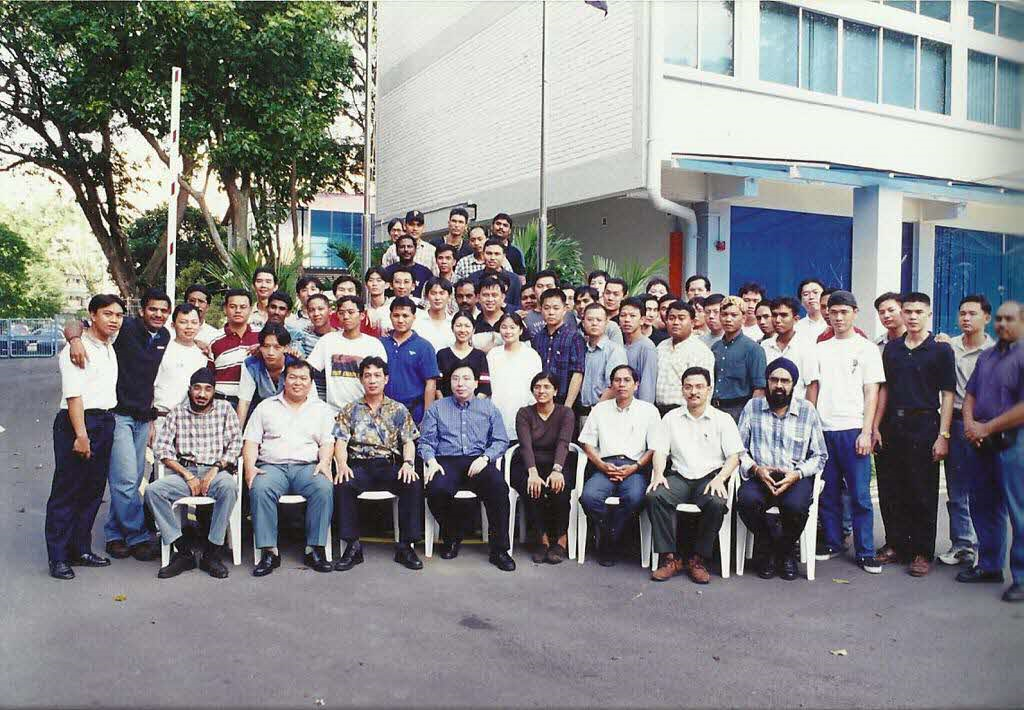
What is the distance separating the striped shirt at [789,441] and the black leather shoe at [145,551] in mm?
3989

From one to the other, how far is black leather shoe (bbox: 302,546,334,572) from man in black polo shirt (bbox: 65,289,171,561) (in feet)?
3.49

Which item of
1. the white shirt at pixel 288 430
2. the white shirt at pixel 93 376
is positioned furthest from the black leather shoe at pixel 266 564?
the white shirt at pixel 93 376

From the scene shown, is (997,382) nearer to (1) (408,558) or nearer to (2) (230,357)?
(1) (408,558)

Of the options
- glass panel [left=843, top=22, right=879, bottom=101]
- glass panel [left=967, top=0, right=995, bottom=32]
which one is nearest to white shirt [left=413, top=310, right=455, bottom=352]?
glass panel [left=967, top=0, right=995, bottom=32]

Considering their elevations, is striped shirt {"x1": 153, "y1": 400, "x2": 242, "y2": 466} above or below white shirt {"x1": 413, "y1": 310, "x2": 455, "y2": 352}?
below

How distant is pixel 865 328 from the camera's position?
13.7 m

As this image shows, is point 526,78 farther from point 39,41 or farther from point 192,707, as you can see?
point 192,707

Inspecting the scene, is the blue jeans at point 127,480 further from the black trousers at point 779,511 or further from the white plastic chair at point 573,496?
the black trousers at point 779,511

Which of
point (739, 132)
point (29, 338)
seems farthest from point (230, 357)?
point (29, 338)

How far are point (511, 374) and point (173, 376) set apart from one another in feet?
7.94

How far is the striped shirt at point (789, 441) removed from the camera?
579 centimetres

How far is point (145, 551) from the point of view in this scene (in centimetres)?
587

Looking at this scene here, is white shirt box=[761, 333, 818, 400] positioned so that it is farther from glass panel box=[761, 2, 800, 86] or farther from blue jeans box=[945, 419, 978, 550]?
glass panel box=[761, 2, 800, 86]

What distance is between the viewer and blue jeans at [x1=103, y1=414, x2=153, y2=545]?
19.1ft
